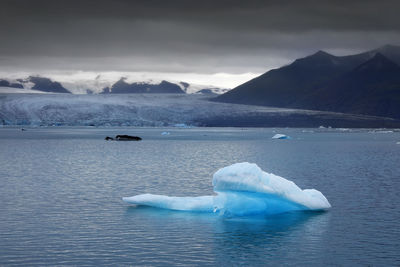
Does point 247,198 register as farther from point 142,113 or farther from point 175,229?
point 142,113

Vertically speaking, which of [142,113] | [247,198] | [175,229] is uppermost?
[142,113]

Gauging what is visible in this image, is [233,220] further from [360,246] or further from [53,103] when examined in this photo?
[53,103]

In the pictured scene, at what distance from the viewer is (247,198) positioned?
16.1 metres

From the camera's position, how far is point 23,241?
12977mm

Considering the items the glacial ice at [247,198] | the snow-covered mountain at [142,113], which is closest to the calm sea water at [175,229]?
the glacial ice at [247,198]

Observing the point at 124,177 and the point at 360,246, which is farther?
the point at 124,177

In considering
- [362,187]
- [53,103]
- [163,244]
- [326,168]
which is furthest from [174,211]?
[53,103]

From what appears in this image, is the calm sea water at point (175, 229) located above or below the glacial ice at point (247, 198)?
below

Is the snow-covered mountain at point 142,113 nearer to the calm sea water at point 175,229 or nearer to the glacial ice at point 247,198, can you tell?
the calm sea water at point 175,229

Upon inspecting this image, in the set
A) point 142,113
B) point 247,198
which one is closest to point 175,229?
point 247,198

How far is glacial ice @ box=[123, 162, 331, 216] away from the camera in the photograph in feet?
50.2

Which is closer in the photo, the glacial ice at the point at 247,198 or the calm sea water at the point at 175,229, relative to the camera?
the calm sea water at the point at 175,229

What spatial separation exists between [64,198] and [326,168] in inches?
700

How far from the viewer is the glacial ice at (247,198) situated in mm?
15312
